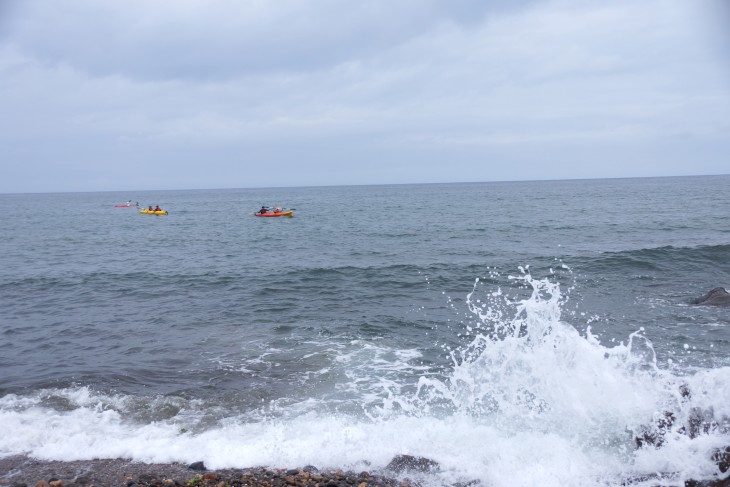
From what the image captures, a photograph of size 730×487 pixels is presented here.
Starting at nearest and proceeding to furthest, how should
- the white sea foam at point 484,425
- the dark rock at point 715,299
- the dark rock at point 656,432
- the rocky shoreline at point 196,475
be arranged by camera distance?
the rocky shoreline at point 196,475 < the white sea foam at point 484,425 < the dark rock at point 656,432 < the dark rock at point 715,299

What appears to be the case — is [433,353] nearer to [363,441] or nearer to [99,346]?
[363,441]

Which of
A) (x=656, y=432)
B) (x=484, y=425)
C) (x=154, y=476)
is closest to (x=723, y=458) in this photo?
(x=656, y=432)

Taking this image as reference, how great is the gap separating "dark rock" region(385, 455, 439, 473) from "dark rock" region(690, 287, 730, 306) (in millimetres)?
13743

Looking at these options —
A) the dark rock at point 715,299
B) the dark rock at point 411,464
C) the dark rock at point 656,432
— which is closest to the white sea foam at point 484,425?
the dark rock at point 656,432

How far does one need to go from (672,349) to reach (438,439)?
7995 mm

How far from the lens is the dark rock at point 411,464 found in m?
7.86

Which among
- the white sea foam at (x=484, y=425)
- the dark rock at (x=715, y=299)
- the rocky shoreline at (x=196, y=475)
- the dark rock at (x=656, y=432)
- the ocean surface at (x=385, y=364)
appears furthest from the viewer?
the dark rock at (x=715, y=299)

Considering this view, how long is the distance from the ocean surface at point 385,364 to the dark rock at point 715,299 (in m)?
0.50

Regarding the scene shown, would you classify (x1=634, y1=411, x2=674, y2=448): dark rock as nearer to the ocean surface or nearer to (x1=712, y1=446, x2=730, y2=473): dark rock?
the ocean surface

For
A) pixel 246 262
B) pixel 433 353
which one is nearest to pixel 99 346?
pixel 433 353

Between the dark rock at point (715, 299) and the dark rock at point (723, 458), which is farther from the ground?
the dark rock at point (715, 299)

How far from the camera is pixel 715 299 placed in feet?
55.6

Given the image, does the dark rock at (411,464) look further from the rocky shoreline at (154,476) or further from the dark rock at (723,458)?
the dark rock at (723,458)

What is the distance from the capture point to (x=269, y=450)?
28.0 ft
